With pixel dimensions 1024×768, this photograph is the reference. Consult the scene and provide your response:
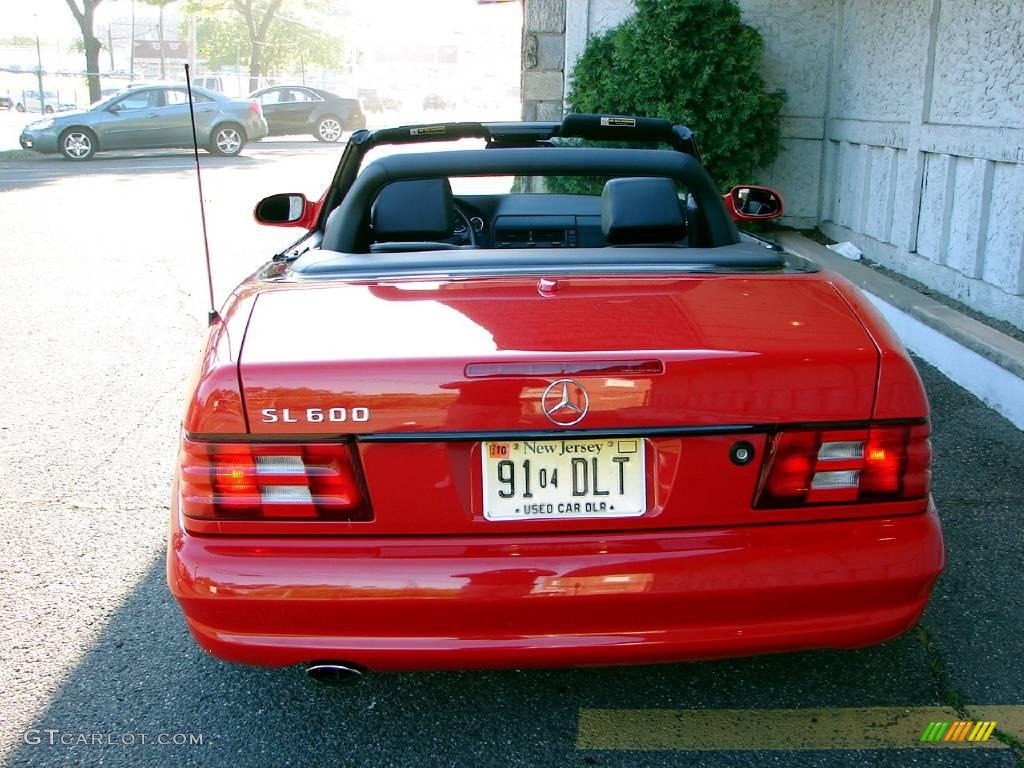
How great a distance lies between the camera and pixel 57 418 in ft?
17.2

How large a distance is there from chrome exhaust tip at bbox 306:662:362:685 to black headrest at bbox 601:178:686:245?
150 cm

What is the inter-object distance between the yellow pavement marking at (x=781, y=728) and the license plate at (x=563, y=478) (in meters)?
0.74

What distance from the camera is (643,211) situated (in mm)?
3100

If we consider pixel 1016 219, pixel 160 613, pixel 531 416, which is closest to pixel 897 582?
pixel 531 416

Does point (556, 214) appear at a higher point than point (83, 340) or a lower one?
higher

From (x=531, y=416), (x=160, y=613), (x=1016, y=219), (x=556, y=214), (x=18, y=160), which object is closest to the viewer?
(x=531, y=416)

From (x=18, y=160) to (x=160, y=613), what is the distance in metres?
20.7

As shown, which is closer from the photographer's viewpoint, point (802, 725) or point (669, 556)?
point (669, 556)

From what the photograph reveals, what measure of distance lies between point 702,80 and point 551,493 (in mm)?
7093

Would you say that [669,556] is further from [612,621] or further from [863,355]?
[863,355]

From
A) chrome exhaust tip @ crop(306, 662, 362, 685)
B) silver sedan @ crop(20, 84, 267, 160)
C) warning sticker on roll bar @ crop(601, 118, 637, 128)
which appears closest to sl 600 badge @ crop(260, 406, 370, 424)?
chrome exhaust tip @ crop(306, 662, 362, 685)

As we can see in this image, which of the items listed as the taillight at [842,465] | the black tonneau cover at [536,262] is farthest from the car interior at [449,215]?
the taillight at [842,465]

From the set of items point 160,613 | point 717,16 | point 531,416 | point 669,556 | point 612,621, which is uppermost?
point 717,16

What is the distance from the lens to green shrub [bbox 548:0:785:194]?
8.65 metres
